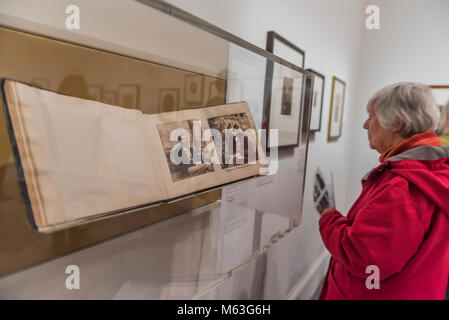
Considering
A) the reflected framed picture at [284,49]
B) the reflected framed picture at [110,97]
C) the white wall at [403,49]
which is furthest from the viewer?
the white wall at [403,49]

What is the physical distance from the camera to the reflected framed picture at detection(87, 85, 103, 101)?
523 millimetres

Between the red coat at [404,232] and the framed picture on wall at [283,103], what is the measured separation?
0.33 m

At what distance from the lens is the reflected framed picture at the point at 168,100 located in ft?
2.11

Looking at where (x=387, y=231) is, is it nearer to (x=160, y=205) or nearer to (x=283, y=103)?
(x=283, y=103)

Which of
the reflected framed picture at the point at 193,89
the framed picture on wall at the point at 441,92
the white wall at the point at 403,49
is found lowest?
the reflected framed picture at the point at 193,89

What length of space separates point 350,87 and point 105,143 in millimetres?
2716

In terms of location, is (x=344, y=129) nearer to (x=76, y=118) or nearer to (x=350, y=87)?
(x=350, y=87)

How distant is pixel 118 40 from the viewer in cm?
58

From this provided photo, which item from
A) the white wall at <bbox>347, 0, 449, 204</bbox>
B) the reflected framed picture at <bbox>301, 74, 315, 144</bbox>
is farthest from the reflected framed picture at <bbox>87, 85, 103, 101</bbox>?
the white wall at <bbox>347, 0, 449, 204</bbox>

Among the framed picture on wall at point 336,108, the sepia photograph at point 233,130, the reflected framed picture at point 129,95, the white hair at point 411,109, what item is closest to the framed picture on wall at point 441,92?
the framed picture on wall at point 336,108

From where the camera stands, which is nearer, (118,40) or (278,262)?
(118,40)

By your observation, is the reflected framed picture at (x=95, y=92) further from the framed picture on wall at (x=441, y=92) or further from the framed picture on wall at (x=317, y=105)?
the framed picture on wall at (x=441, y=92)

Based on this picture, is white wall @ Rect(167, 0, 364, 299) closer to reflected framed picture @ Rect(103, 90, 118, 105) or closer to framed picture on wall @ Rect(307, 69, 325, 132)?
framed picture on wall @ Rect(307, 69, 325, 132)
